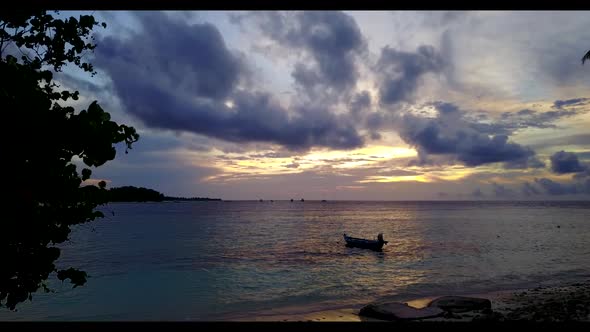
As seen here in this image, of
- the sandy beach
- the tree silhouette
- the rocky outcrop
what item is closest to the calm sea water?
the sandy beach

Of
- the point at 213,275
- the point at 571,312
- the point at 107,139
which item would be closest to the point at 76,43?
the point at 107,139

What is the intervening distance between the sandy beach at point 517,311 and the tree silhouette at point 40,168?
9.43 m

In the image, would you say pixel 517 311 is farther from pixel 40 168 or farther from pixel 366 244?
pixel 366 244

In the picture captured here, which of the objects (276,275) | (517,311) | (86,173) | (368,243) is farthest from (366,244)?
(86,173)

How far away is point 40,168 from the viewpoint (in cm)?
327

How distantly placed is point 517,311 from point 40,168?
1490cm

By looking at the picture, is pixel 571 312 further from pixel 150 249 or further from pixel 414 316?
pixel 150 249

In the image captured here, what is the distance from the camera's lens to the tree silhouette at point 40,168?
316 centimetres

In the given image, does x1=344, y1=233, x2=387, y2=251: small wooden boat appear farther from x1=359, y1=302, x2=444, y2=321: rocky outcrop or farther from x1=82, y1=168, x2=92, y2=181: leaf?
x1=82, y1=168, x2=92, y2=181: leaf

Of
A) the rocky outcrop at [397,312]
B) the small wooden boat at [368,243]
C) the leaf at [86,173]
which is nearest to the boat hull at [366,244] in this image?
the small wooden boat at [368,243]

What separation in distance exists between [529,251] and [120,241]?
47.8 metres

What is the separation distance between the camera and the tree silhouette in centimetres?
316

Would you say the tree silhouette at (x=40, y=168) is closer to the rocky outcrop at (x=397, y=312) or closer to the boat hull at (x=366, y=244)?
the rocky outcrop at (x=397, y=312)

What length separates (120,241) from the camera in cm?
5400
